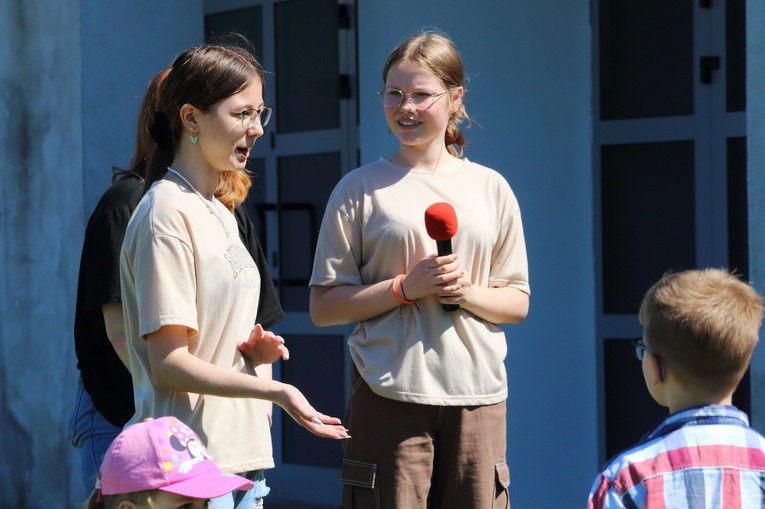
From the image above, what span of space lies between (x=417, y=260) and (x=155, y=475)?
1.26 meters

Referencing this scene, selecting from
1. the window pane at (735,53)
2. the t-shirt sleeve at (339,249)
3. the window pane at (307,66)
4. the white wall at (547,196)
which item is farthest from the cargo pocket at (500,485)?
the window pane at (307,66)

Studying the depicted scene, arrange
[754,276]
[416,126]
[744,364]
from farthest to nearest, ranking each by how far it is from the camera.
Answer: [754,276]
[416,126]
[744,364]

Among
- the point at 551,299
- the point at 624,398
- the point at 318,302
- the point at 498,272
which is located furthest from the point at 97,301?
the point at 624,398

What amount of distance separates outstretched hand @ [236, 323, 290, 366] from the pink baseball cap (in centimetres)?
41

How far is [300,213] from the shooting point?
7023 millimetres

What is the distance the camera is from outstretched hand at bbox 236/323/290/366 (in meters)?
2.89

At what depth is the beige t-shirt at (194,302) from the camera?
2.73m

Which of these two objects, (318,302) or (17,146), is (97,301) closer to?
(318,302)

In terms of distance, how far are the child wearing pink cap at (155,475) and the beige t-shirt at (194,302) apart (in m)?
0.29

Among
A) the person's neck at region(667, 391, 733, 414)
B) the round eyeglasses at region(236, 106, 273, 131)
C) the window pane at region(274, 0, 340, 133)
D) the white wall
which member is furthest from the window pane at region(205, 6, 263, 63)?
the person's neck at region(667, 391, 733, 414)

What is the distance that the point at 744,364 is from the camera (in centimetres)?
252

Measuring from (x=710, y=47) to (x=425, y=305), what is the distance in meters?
2.59

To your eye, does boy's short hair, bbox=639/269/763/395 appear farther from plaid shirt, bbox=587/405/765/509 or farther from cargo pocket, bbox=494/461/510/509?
cargo pocket, bbox=494/461/510/509

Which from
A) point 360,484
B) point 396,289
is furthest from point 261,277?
point 360,484
